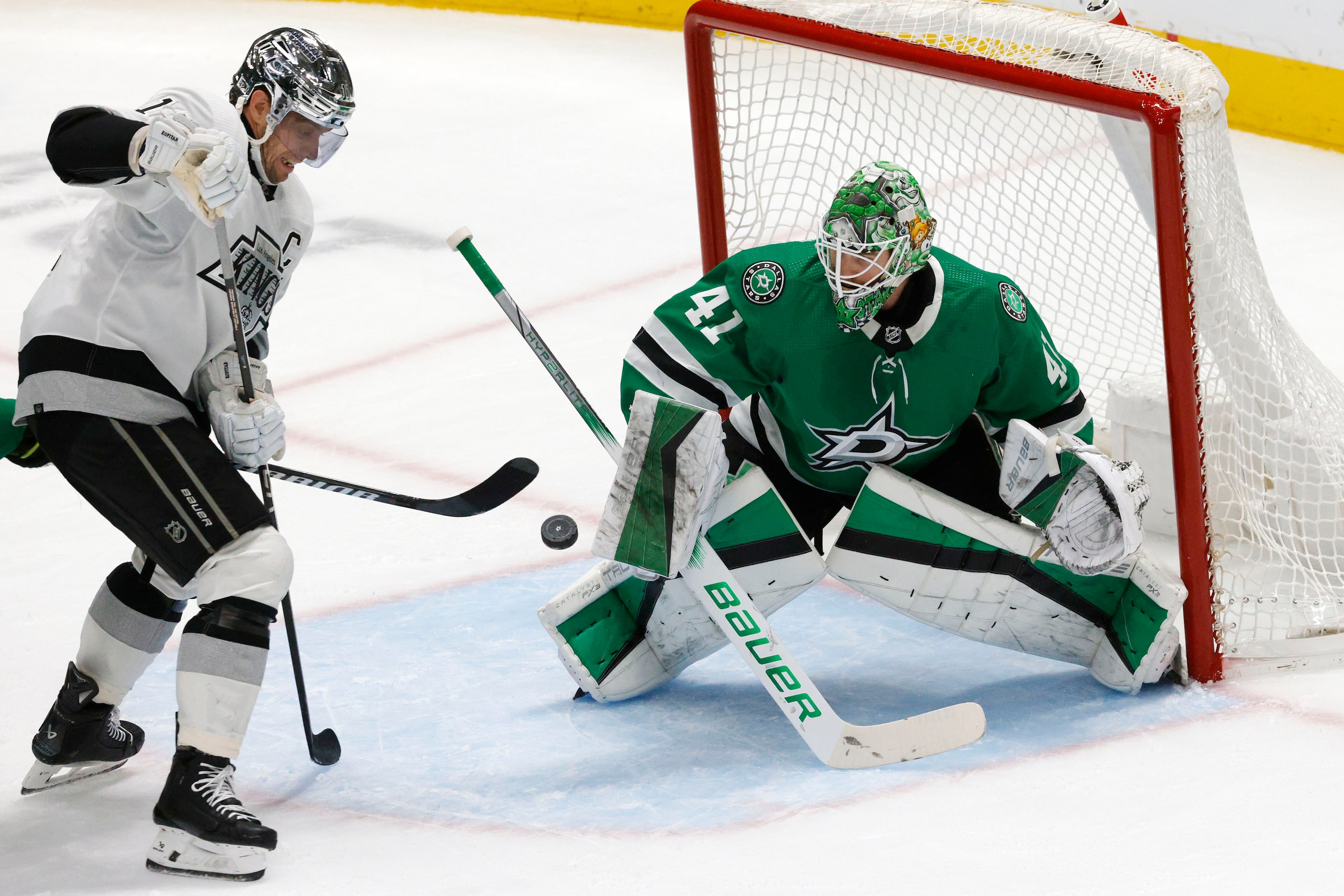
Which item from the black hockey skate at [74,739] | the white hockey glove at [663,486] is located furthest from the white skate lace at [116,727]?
the white hockey glove at [663,486]

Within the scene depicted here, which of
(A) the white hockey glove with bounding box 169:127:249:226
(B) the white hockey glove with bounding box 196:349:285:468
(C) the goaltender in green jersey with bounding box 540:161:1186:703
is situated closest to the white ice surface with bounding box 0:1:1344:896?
(C) the goaltender in green jersey with bounding box 540:161:1186:703

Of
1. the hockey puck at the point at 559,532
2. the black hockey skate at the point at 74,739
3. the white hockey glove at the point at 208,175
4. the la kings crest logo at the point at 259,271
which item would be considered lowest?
the black hockey skate at the point at 74,739

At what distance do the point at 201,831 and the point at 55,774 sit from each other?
0.45m

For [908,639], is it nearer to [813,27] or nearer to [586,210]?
[813,27]

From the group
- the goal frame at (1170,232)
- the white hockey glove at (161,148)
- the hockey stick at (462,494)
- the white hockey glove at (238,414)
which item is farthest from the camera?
the hockey stick at (462,494)

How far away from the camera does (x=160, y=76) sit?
21.7 ft

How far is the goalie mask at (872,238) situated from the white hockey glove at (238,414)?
33.1 inches

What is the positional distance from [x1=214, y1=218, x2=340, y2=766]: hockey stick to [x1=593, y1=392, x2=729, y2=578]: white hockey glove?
48 cm

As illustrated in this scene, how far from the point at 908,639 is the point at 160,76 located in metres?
4.97

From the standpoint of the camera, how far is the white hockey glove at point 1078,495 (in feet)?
7.72

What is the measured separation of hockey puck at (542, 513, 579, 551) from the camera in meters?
2.53

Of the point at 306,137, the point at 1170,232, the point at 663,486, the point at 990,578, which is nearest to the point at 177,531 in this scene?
the point at 306,137

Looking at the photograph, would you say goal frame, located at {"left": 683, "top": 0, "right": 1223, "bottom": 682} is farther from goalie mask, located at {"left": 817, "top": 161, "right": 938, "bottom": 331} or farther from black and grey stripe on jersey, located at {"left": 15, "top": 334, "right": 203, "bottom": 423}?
black and grey stripe on jersey, located at {"left": 15, "top": 334, "right": 203, "bottom": 423}

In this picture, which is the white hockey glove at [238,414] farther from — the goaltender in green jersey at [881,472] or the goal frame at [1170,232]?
the goal frame at [1170,232]
